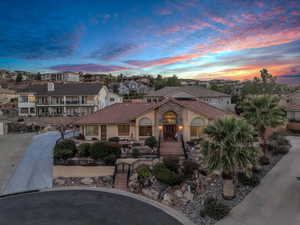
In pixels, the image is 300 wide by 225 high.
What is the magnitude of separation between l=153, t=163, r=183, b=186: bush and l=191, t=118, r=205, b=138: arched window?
7616 millimetres

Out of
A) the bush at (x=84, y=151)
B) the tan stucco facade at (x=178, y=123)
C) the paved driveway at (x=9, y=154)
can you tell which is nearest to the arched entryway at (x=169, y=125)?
the tan stucco facade at (x=178, y=123)

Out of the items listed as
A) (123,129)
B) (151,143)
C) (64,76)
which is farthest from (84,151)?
(64,76)

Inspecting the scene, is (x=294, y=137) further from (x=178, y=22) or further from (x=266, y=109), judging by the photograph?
(x=178, y=22)

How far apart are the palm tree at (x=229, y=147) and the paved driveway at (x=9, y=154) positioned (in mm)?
16802

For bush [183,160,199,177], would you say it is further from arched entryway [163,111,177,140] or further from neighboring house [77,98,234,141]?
arched entryway [163,111,177,140]

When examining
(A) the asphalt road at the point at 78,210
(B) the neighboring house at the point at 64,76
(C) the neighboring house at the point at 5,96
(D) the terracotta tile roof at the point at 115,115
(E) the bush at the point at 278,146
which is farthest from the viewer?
(B) the neighboring house at the point at 64,76

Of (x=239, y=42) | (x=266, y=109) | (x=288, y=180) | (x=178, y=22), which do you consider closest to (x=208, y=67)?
(x=239, y=42)

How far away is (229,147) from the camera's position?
35.0 ft

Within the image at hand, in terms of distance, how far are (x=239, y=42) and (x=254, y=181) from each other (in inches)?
695

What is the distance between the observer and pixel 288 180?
13.4m

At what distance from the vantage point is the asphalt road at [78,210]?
10.9 m

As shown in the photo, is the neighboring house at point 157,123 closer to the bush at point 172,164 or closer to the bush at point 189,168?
the bush at point 172,164

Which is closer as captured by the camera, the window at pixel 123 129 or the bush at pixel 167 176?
the bush at pixel 167 176

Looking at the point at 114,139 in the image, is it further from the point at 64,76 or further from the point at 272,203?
the point at 64,76
